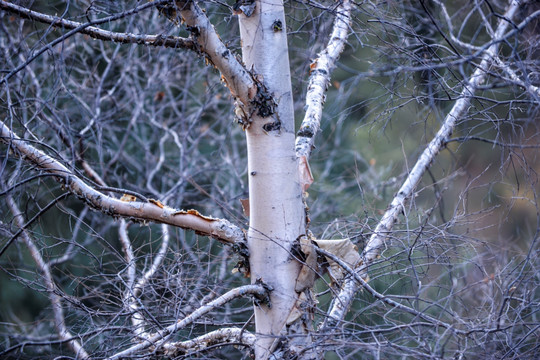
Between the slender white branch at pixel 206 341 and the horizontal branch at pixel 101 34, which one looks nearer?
the horizontal branch at pixel 101 34

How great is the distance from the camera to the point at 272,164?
88.7 inches

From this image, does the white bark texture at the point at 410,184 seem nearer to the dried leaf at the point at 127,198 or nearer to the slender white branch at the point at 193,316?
the slender white branch at the point at 193,316

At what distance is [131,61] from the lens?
5.57 m

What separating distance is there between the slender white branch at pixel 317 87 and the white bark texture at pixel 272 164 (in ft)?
1.22

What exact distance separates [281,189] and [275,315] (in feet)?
1.79

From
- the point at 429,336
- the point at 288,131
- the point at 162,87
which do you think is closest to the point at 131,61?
the point at 162,87

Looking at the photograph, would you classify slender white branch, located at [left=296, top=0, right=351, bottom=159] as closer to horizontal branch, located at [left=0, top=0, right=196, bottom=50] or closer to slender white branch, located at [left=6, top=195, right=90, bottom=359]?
horizontal branch, located at [left=0, top=0, right=196, bottom=50]

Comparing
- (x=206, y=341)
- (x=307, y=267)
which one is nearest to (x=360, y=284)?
(x=307, y=267)

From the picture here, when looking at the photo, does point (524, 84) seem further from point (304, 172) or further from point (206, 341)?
point (206, 341)

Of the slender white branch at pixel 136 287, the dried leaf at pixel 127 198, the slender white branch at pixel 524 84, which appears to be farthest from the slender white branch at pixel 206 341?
the slender white branch at pixel 524 84

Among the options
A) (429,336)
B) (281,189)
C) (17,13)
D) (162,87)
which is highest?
(162,87)

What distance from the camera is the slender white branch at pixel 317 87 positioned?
2691 mm

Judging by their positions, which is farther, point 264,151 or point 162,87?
point 162,87

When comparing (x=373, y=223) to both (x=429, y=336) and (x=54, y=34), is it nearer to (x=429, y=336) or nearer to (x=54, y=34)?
(x=429, y=336)
